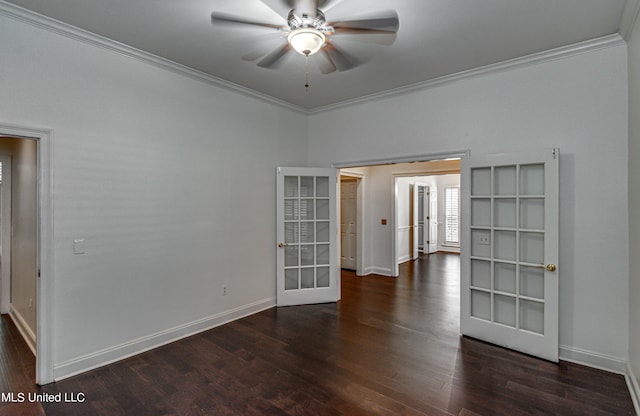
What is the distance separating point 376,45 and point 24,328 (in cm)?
478

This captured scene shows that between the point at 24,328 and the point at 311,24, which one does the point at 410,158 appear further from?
the point at 24,328

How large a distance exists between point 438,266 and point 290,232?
4.41m

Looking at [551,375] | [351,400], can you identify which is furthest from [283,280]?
[551,375]

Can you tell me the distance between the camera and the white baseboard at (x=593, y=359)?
271cm

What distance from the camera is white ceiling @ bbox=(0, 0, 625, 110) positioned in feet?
7.57

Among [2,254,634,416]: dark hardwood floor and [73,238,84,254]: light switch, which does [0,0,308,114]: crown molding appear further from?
[2,254,634,416]: dark hardwood floor

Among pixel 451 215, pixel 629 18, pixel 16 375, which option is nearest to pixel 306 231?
pixel 16 375

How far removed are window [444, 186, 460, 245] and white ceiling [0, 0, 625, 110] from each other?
7.02 metres

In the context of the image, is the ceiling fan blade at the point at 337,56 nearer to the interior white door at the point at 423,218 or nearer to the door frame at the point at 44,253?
the door frame at the point at 44,253

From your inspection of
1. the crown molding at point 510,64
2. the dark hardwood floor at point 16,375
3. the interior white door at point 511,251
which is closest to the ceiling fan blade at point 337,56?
the crown molding at point 510,64

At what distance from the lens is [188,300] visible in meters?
3.49

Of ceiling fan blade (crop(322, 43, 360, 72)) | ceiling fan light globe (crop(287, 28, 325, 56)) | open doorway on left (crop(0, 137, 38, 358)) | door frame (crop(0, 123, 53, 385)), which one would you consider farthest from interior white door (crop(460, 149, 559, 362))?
open doorway on left (crop(0, 137, 38, 358))

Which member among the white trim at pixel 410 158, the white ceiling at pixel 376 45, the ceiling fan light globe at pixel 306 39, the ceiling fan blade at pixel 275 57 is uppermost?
the white ceiling at pixel 376 45

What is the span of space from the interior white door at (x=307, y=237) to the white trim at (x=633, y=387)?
3.13 metres
